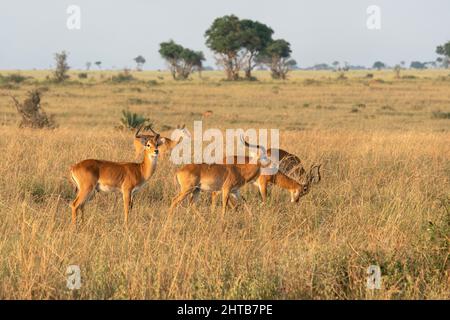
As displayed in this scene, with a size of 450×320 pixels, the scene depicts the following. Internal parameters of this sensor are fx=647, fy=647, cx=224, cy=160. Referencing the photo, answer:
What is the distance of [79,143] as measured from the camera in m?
10.9

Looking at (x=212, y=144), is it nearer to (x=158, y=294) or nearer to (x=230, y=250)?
(x=230, y=250)

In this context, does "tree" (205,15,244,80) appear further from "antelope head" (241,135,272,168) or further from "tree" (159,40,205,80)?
"antelope head" (241,135,272,168)

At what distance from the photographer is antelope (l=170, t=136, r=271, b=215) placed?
7172 millimetres

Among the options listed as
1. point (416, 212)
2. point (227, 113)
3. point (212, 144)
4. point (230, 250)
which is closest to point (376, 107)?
point (227, 113)

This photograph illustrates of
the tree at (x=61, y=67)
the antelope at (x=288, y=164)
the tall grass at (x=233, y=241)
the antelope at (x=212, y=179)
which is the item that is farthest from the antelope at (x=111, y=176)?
the tree at (x=61, y=67)

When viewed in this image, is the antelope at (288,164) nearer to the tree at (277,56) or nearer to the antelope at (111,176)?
the antelope at (111,176)

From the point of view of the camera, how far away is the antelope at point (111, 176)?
653 cm

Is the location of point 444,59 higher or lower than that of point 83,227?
higher

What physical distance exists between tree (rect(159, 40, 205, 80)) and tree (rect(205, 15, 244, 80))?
3413 millimetres

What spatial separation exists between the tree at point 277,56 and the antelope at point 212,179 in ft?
192

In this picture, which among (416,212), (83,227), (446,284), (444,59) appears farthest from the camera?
(444,59)

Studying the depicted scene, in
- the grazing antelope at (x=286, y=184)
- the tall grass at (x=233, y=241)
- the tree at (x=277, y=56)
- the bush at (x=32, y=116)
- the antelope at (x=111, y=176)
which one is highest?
the tree at (x=277, y=56)

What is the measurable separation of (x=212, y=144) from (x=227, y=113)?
1112 cm
